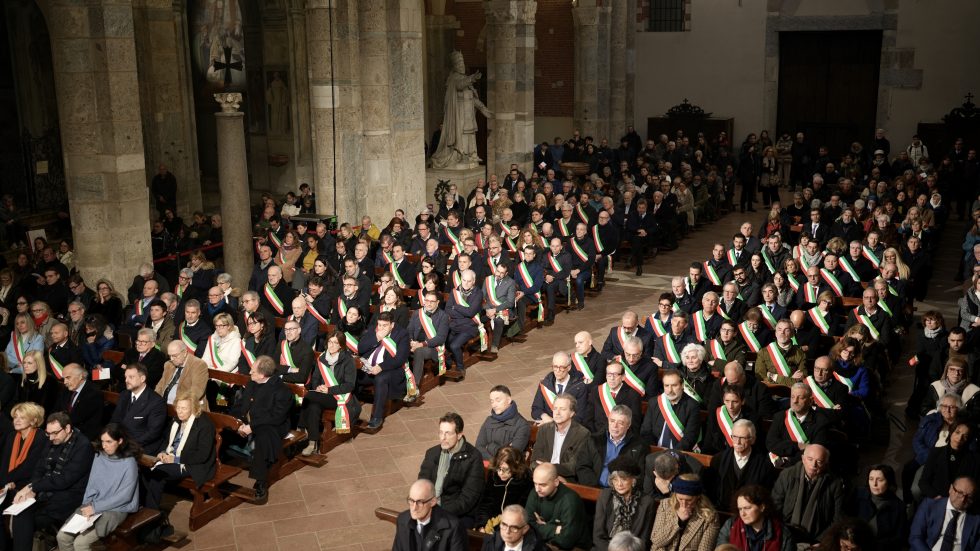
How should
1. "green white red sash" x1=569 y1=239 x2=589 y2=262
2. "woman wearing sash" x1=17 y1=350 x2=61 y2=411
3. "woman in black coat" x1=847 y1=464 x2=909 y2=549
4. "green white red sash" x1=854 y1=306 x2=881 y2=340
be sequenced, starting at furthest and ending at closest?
"green white red sash" x1=569 y1=239 x2=589 y2=262 < "green white red sash" x1=854 y1=306 x2=881 y2=340 < "woman wearing sash" x1=17 y1=350 x2=61 y2=411 < "woman in black coat" x1=847 y1=464 x2=909 y2=549

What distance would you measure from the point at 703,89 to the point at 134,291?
63.8 feet

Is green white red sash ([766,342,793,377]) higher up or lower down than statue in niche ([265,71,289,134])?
lower down

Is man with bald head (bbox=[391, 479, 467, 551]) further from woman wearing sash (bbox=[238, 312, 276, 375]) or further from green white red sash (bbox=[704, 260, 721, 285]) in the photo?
green white red sash (bbox=[704, 260, 721, 285])

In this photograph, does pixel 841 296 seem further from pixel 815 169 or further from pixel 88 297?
pixel 815 169

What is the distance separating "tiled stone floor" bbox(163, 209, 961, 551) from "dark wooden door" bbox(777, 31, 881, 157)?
15.2 m

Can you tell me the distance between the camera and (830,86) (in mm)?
26422

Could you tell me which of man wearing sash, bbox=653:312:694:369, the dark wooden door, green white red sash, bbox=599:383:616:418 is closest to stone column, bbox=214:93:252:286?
man wearing sash, bbox=653:312:694:369

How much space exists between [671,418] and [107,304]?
735cm

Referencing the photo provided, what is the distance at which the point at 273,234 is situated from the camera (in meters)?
15.0

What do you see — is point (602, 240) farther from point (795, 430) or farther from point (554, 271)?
point (795, 430)

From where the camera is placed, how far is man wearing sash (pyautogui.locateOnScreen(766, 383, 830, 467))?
7.90 metres

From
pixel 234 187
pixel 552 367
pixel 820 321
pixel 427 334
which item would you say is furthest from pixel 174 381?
pixel 820 321

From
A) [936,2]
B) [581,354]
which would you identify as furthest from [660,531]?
[936,2]

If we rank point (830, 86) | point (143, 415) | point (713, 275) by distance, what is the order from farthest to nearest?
point (830, 86) → point (713, 275) → point (143, 415)
